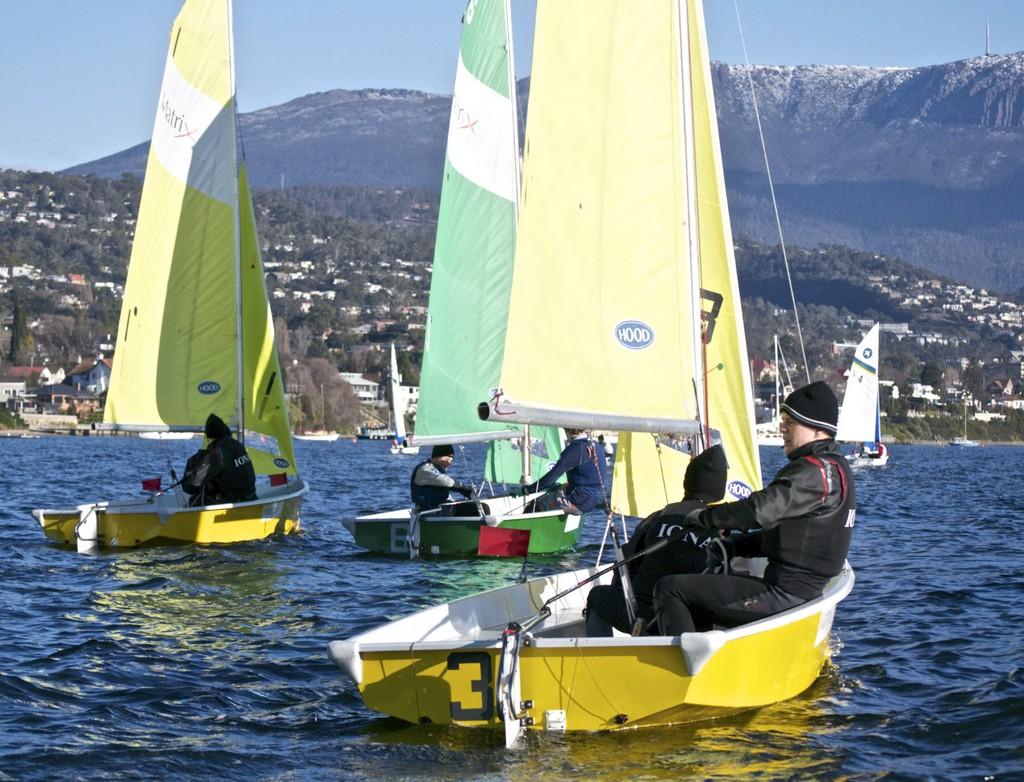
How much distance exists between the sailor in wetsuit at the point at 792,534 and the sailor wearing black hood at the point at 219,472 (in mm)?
10432

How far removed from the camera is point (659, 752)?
877 centimetres

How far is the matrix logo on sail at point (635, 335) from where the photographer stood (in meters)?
11.7

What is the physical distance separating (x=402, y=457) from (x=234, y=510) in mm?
58737

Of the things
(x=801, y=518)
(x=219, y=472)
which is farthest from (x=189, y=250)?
(x=801, y=518)

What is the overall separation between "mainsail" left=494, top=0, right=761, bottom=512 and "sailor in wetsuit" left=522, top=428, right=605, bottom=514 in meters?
5.97

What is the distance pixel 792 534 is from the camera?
30.7 feet

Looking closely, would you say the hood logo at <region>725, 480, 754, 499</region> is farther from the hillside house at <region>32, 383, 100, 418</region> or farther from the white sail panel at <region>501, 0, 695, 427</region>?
the hillside house at <region>32, 383, 100, 418</region>

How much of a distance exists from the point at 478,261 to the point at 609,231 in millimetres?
10371

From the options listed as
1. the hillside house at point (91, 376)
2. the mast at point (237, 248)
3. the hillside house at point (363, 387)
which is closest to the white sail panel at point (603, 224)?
the mast at point (237, 248)

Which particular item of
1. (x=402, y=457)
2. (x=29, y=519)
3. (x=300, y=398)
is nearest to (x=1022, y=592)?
(x=29, y=519)

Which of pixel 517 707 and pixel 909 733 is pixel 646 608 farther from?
pixel 909 733

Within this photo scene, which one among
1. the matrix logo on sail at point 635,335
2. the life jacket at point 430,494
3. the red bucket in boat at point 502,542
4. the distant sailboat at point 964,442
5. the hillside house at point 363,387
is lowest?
the distant sailboat at point 964,442

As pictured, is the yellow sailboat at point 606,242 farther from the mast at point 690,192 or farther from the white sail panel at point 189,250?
the white sail panel at point 189,250

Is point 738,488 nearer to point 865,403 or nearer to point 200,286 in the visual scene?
point 200,286
